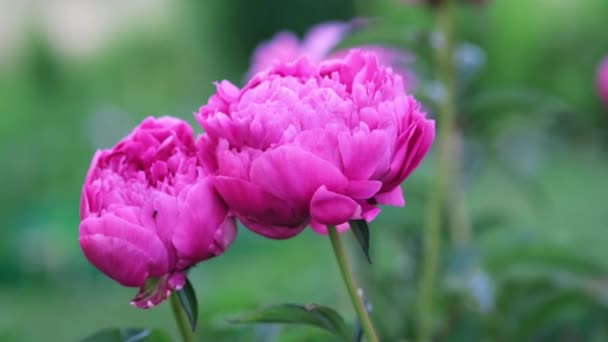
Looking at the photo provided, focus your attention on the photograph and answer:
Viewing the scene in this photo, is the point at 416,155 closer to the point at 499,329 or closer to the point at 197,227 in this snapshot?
the point at 197,227

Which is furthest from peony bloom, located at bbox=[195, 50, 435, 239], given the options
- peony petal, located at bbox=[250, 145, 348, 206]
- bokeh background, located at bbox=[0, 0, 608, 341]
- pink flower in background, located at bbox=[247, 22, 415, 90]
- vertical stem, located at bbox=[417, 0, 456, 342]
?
pink flower in background, located at bbox=[247, 22, 415, 90]

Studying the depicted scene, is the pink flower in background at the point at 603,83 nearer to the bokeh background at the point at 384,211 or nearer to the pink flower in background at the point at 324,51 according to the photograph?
the bokeh background at the point at 384,211

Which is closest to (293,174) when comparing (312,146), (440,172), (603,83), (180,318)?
(312,146)

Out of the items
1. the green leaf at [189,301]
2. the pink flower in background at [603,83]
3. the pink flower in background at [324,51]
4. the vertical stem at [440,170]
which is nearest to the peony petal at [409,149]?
the green leaf at [189,301]

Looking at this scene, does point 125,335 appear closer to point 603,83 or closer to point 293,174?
point 293,174

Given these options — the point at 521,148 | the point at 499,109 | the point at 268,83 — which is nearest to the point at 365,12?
the point at 521,148
